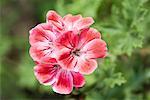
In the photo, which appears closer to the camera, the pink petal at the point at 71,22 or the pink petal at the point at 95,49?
the pink petal at the point at 95,49

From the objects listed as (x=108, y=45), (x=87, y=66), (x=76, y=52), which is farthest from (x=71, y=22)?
(x=108, y=45)

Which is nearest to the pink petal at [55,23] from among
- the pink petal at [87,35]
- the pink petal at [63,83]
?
the pink petal at [87,35]

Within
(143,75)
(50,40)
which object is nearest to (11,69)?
(143,75)

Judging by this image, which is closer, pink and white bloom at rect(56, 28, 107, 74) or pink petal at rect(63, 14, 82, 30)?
pink and white bloom at rect(56, 28, 107, 74)

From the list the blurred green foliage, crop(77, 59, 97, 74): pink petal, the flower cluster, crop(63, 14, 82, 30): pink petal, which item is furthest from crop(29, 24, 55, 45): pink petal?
the blurred green foliage

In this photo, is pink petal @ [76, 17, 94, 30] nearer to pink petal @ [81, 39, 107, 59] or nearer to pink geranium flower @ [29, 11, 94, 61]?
pink geranium flower @ [29, 11, 94, 61]

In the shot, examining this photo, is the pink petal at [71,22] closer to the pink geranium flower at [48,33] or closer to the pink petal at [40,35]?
the pink geranium flower at [48,33]

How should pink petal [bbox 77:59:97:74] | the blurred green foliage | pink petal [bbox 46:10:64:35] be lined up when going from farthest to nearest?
the blurred green foliage
pink petal [bbox 46:10:64:35]
pink petal [bbox 77:59:97:74]
